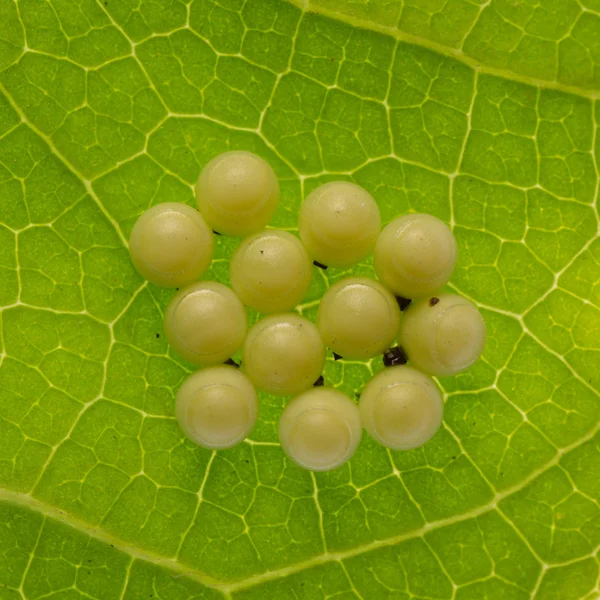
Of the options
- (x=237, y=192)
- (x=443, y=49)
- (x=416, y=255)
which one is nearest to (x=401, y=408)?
(x=416, y=255)

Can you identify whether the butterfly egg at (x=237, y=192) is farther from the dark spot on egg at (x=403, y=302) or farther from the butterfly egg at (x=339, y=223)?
the dark spot on egg at (x=403, y=302)

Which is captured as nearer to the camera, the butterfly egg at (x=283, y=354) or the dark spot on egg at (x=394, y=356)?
the butterfly egg at (x=283, y=354)

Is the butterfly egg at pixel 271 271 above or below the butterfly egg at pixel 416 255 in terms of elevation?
below

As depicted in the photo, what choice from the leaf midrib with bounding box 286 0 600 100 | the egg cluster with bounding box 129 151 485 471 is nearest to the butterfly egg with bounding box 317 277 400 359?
the egg cluster with bounding box 129 151 485 471

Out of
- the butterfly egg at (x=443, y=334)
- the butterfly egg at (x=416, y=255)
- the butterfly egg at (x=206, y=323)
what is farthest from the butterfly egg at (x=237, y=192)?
the butterfly egg at (x=443, y=334)

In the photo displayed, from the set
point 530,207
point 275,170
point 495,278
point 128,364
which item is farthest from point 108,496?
point 530,207

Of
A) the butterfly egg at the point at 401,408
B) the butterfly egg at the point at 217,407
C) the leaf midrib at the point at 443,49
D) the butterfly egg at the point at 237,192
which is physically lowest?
the butterfly egg at the point at 217,407

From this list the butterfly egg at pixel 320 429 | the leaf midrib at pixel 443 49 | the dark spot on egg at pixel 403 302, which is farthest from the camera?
the leaf midrib at pixel 443 49

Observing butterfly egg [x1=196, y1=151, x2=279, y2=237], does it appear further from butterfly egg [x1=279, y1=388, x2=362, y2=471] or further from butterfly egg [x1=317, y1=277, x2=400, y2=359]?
butterfly egg [x1=279, y1=388, x2=362, y2=471]

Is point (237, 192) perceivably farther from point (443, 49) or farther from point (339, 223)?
point (443, 49)
